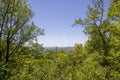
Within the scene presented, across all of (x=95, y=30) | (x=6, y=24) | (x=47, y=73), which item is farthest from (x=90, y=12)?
(x=47, y=73)

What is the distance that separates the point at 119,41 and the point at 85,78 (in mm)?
5501

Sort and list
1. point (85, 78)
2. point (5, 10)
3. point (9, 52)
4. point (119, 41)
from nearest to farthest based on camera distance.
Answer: point (85, 78) < point (119, 41) < point (5, 10) < point (9, 52)

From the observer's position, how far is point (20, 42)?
32.3 m

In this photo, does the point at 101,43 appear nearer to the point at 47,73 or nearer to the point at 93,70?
the point at 93,70

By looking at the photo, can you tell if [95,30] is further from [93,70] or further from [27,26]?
[93,70]

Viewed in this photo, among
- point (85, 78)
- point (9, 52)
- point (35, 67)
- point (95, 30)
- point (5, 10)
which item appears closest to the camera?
point (35, 67)

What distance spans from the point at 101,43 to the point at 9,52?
15.9m

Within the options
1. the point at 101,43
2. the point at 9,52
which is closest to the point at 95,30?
the point at 101,43

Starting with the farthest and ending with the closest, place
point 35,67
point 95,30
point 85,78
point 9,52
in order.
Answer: point 95,30
point 9,52
point 85,78
point 35,67

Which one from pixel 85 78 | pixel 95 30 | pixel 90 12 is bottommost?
pixel 85 78

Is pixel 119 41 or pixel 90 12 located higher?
pixel 90 12

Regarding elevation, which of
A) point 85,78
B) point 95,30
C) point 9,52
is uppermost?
point 95,30

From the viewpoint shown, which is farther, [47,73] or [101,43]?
[101,43]

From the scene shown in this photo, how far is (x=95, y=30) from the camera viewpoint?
38312 mm
